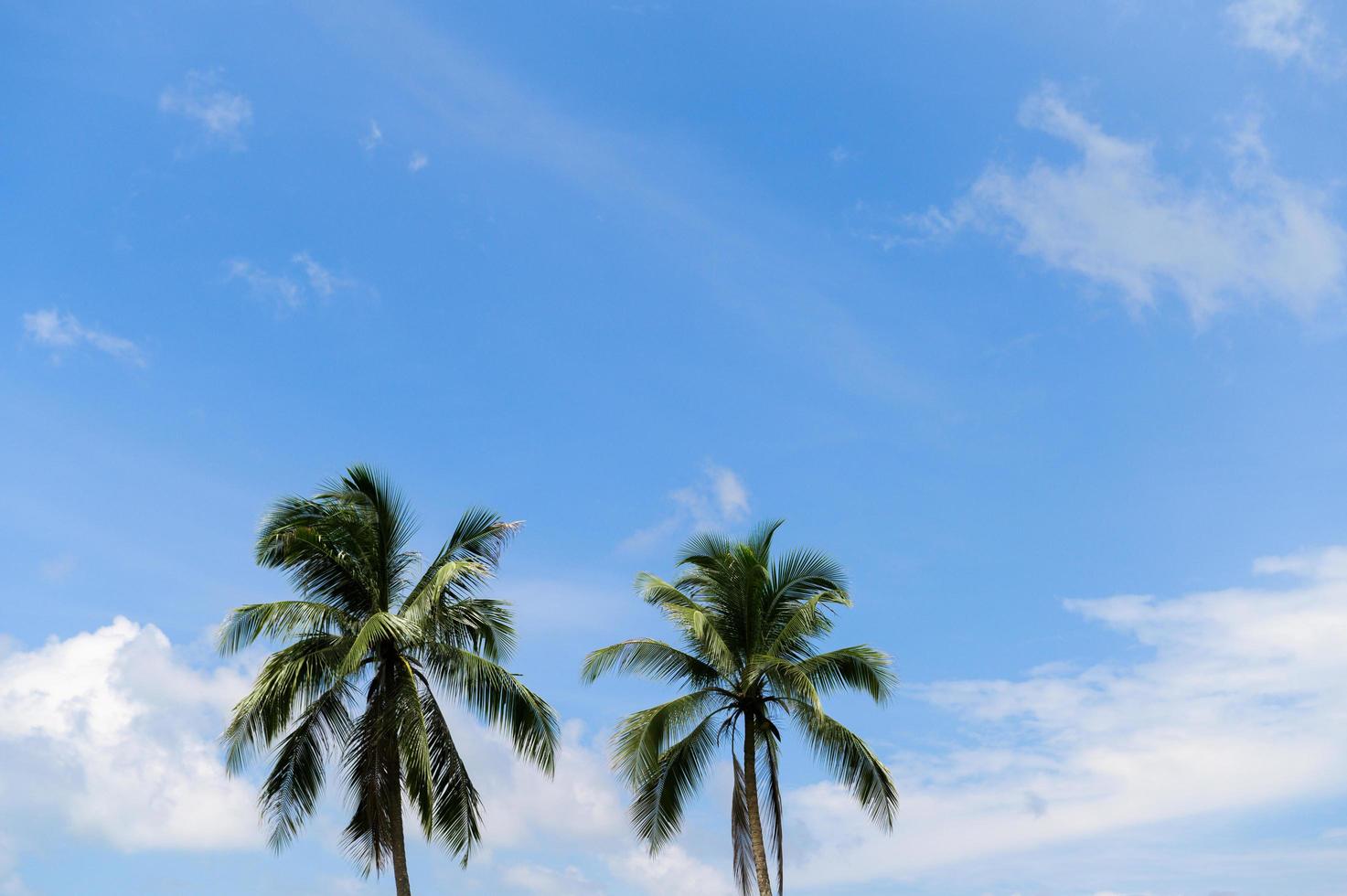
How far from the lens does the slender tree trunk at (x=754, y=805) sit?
27688mm

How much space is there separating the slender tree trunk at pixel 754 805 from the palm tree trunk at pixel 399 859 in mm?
7706

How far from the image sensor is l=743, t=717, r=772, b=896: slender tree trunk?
90.8ft

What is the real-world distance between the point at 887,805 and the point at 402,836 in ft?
35.2

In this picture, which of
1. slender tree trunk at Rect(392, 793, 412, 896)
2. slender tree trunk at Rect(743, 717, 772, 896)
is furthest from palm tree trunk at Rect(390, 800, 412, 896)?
slender tree trunk at Rect(743, 717, 772, 896)

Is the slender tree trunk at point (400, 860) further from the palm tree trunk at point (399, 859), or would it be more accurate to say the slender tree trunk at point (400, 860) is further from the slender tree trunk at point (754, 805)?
the slender tree trunk at point (754, 805)

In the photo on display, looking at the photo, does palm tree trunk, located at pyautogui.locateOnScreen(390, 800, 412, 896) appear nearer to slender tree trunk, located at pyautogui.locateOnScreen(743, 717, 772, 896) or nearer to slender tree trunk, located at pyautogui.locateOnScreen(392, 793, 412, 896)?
slender tree trunk, located at pyautogui.locateOnScreen(392, 793, 412, 896)

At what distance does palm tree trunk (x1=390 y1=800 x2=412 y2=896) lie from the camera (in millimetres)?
23953

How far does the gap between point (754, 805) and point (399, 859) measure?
7995mm

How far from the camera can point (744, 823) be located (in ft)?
96.5

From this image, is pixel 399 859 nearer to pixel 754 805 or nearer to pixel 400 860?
pixel 400 860

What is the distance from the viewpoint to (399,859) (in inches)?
951

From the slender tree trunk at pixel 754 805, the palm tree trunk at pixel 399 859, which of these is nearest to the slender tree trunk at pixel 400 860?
the palm tree trunk at pixel 399 859

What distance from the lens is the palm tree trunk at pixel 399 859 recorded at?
78.6ft

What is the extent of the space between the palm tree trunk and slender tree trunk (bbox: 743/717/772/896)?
771cm
